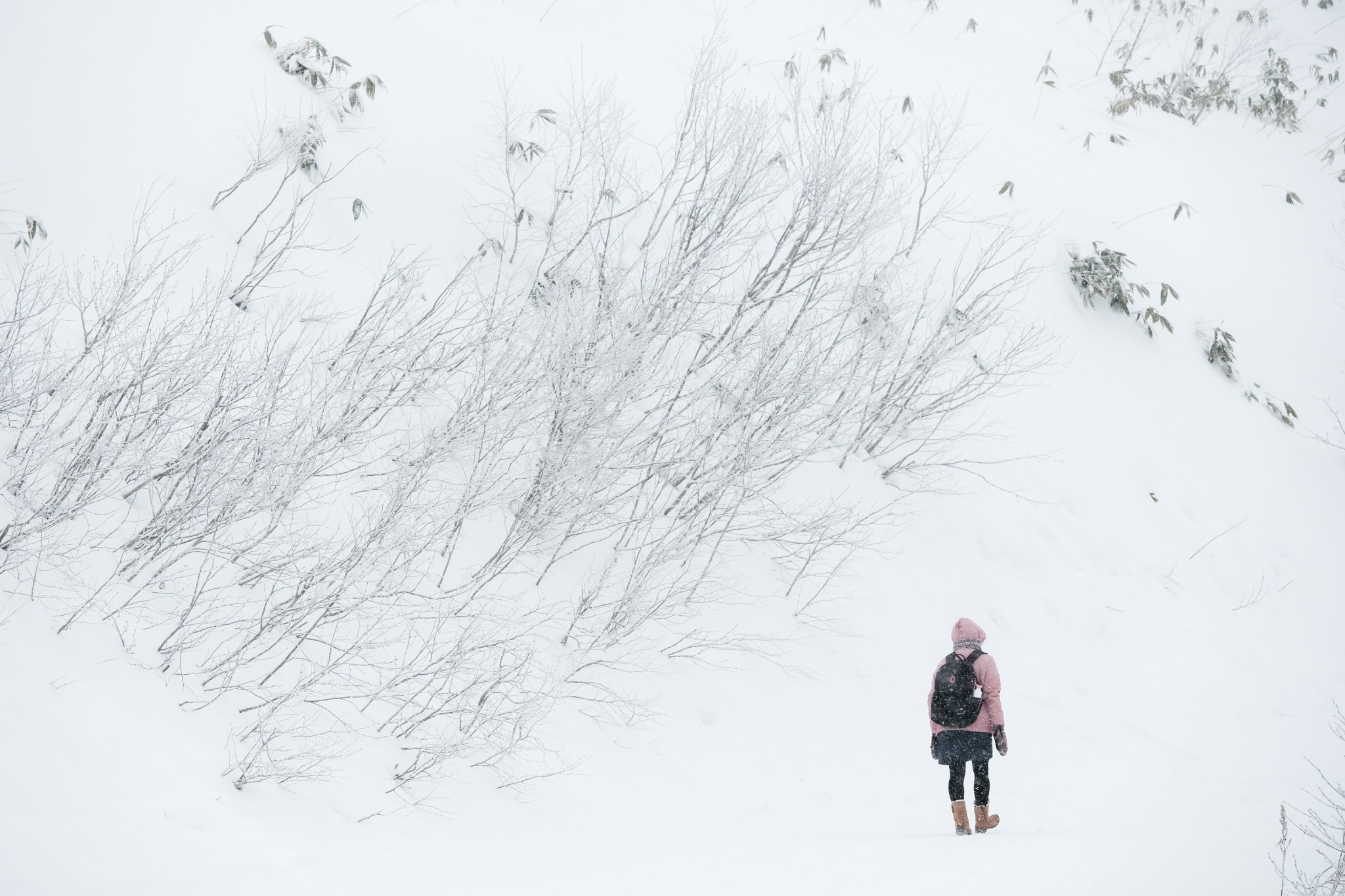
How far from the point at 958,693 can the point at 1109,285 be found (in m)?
8.91

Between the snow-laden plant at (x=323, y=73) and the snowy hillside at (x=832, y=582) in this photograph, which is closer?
the snowy hillside at (x=832, y=582)

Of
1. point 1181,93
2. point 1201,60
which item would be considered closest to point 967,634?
point 1181,93

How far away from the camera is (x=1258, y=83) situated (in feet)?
65.9

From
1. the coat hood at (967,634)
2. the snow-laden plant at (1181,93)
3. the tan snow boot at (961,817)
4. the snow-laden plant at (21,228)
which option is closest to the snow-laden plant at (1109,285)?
the snow-laden plant at (1181,93)

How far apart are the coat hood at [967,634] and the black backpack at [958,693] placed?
7 cm

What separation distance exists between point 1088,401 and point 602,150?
7.32m

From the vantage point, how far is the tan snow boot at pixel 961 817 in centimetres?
507

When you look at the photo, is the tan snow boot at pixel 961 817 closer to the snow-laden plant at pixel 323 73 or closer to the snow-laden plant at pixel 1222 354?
the snow-laden plant at pixel 323 73

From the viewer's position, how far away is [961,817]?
16.7 ft

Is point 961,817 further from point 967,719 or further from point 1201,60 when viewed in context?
point 1201,60

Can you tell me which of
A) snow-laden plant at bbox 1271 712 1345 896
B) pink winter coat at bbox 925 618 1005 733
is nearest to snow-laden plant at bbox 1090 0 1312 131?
snow-laden plant at bbox 1271 712 1345 896

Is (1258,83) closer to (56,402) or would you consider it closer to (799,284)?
(799,284)

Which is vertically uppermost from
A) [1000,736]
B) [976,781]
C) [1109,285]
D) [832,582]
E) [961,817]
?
[1109,285]

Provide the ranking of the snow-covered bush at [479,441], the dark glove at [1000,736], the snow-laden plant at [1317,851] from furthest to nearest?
the snow-covered bush at [479,441] → the dark glove at [1000,736] → the snow-laden plant at [1317,851]
